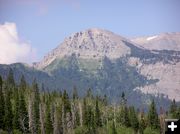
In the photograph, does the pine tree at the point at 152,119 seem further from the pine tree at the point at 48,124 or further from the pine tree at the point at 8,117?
the pine tree at the point at 8,117

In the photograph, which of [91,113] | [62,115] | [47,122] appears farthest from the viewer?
[91,113]

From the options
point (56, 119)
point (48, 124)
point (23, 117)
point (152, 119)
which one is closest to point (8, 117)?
point (23, 117)

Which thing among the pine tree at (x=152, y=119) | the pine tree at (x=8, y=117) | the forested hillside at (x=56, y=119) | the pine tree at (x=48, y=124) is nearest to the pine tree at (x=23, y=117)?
the forested hillside at (x=56, y=119)

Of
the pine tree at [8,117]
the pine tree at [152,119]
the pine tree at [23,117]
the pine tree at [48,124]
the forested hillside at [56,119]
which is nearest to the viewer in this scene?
the pine tree at [8,117]

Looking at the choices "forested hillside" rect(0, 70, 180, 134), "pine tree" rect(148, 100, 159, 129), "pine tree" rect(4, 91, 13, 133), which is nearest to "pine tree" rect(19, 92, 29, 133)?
"forested hillside" rect(0, 70, 180, 134)

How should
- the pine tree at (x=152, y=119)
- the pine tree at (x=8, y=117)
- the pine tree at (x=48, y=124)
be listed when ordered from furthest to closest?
the pine tree at (x=152, y=119) → the pine tree at (x=48, y=124) → the pine tree at (x=8, y=117)

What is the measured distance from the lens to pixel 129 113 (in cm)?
19325

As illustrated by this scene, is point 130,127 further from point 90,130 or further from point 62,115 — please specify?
point 62,115

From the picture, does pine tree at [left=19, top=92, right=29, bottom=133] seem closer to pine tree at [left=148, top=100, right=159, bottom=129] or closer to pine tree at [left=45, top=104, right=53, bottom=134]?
pine tree at [left=45, top=104, right=53, bottom=134]

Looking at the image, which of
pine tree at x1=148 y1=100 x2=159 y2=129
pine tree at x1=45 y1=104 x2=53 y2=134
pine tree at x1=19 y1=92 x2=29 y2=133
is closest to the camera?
pine tree at x1=19 y1=92 x2=29 y2=133

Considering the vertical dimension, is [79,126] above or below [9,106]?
below

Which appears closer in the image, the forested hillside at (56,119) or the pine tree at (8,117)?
the pine tree at (8,117)

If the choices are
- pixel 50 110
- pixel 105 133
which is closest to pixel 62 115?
pixel 50 110

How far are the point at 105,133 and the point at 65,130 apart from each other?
53.9 ft
